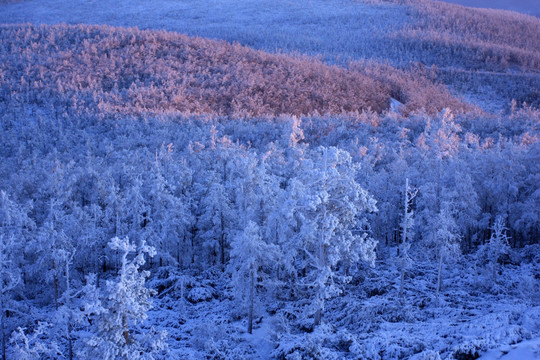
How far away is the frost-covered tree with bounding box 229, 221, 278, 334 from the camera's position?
925 inches

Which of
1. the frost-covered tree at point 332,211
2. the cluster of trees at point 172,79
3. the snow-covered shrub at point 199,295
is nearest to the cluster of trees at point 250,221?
the frost-covered tree at point 332,211

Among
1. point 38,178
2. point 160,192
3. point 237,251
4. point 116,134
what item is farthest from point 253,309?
point 116,134

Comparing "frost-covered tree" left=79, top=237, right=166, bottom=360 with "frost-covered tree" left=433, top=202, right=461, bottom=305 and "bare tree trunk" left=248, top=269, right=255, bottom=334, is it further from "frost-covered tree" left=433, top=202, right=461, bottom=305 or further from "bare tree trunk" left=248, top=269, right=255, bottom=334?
"frost-covered tree" left=433, top=202, right=461, bottom=305

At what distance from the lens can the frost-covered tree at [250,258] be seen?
23.5 meters

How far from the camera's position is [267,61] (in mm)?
134875

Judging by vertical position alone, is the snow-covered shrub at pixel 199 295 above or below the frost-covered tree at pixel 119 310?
below

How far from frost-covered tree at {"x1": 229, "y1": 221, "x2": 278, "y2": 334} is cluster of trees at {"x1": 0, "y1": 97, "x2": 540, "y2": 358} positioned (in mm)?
94

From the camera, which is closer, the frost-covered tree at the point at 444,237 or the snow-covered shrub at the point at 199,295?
the frost-covered tree at the point at 444,237

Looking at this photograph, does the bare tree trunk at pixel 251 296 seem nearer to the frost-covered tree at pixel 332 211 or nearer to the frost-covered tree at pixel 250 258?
the frost-covered tree at pixel 250 258

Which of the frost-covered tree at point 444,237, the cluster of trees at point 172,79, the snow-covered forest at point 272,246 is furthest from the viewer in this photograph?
the cluster of trees at point 172,79

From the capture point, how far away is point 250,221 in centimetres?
2341

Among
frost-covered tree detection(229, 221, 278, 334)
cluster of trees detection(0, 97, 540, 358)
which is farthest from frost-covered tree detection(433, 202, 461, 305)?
frost-covered tree detection(229, 221, 278, 334)

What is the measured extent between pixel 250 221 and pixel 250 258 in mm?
2076

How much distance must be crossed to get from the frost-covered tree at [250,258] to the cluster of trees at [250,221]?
0.31 ft
